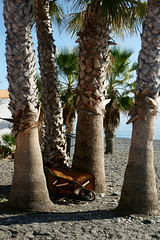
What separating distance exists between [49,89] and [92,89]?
47.1 inches

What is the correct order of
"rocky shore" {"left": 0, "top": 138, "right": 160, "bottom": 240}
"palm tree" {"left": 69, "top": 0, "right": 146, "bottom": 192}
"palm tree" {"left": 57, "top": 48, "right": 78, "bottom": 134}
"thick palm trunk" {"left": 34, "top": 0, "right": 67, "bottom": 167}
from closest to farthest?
"rocky shore" {"left": 0, "top": 138, "right": 160, "bottom": 240}
"palm tree" {"left": 69, "top": 0, "right": 146, "bottom": 192}
"thick palm trunk" {"left": 34, "top": 0, "right": 67, "bottom": 167}
"palm tree" {"left": 57, "top": 48, "right": 78, "bottom": 134}

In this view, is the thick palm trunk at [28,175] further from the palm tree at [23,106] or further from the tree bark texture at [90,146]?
the tree bark texture at [90,146]

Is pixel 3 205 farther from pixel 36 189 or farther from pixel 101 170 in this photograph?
pixel 101 170

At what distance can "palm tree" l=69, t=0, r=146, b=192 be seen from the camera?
666 centimetres

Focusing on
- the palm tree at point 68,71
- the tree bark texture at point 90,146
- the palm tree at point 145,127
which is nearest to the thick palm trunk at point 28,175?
the palm tree at point 145,127

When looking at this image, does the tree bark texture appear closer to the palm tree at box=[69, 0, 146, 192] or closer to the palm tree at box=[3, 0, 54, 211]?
the palm tree at box=[69, 0, 146, 192]

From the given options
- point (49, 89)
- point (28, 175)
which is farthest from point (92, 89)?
point (28, 175)

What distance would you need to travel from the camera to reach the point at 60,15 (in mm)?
9297

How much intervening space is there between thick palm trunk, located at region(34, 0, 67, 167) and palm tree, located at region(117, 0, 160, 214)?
2526 mm

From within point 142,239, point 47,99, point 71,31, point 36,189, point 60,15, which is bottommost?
point 142,239

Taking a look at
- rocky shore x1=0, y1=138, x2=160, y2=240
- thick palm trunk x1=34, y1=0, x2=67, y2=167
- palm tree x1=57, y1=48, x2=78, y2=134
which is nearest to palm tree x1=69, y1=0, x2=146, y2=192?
thick palm trunk x1=34, y1=0, x2=67, y2=167

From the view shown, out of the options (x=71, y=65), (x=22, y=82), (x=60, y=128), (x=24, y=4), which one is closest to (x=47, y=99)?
(x=60, y=128)

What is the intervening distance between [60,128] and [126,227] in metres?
3.36

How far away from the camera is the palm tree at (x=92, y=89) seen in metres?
6.66
